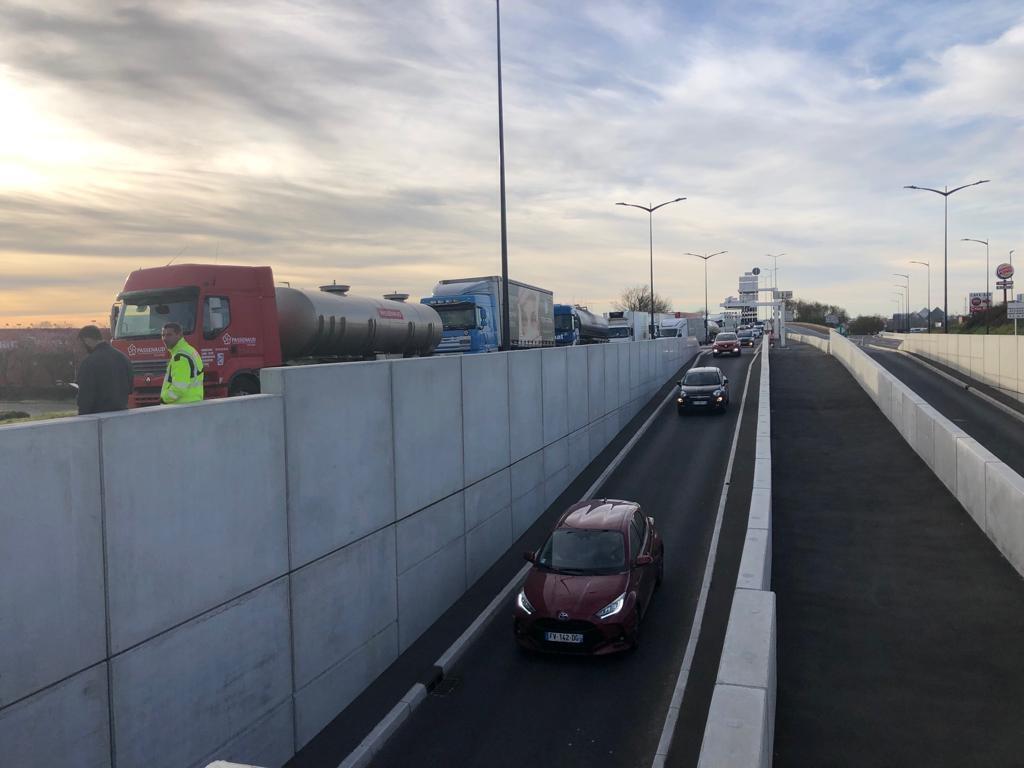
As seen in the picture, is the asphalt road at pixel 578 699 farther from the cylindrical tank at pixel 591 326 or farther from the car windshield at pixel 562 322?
the cylindrical tank at pixel 591 326

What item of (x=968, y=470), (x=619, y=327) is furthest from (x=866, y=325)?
(x=968, y=470)

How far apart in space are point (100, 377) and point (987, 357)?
39.2 metres

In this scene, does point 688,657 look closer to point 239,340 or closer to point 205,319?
point 239,340

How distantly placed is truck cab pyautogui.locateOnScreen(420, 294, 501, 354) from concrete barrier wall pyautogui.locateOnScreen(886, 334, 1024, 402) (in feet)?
70.2

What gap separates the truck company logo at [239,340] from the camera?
15.0 meters

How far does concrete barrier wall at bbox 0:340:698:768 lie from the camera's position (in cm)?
604

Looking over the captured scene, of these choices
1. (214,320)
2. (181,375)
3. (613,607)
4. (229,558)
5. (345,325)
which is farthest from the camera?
(345,325)

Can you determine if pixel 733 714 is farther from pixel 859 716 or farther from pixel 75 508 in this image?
pixel 75 508

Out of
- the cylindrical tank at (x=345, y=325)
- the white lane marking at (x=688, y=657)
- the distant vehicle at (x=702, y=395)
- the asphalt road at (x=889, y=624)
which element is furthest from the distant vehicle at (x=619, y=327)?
the white lane marking at (x=688, y=657)

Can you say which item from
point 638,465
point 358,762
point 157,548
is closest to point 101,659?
point 157,548

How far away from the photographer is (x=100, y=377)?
7219mm

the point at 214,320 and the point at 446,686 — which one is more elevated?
the point at 214,320

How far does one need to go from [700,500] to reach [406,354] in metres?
9.12

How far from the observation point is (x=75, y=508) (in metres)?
6.29
